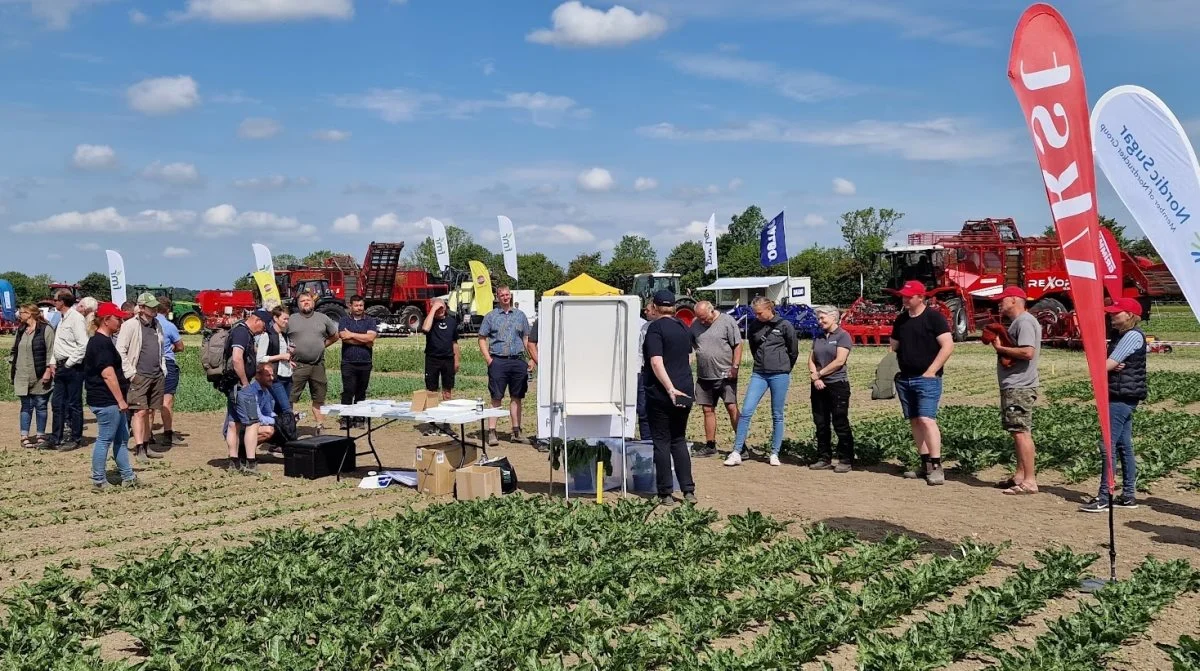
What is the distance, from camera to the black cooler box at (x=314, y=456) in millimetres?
10258

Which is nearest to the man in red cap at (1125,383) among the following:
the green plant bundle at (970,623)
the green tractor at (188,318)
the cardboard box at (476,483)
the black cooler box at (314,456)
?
the green plant bundle at (970,623)

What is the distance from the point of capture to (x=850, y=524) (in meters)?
8.05

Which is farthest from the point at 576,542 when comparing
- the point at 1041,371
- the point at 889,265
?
the point at 889,265

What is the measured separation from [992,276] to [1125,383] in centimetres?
2182

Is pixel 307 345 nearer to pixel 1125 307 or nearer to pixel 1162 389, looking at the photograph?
pixel 1125 307

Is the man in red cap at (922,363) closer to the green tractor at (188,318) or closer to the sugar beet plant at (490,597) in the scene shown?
the sugar beet plant at (490,597)

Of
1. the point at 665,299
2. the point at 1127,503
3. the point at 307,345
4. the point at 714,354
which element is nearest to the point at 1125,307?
the point at 1127,503

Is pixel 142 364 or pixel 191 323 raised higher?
pixel 191 323

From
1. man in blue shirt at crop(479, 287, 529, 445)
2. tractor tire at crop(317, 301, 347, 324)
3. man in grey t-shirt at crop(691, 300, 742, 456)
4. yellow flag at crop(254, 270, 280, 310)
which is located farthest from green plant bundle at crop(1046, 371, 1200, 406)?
yellow flag at crop(254, 270, 280, 310)

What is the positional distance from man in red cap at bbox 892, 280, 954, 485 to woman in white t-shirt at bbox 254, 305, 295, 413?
680 centimetres

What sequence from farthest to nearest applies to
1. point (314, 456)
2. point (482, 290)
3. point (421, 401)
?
1. point (482, 290)
2. point (314, 456)
3. point (421, 401)

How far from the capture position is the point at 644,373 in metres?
8.94

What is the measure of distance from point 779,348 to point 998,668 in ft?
21.3

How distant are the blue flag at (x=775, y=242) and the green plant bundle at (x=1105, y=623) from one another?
22.5 metres
